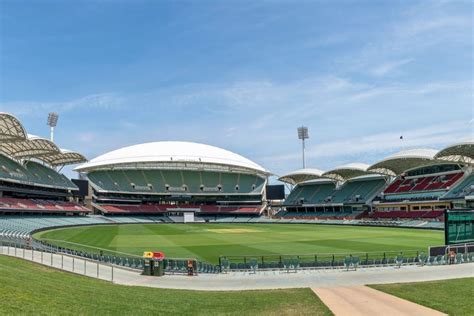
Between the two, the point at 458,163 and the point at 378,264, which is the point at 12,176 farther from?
the point at 458,163

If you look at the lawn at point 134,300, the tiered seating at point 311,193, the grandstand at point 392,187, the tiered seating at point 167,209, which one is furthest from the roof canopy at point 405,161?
the lawn at point 134,300

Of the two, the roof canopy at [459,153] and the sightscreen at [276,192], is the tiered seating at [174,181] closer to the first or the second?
the sightscreen at [276,192]

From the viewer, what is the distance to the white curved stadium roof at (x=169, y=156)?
385ft

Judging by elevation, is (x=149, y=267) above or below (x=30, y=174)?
below

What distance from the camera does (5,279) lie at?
14.4m

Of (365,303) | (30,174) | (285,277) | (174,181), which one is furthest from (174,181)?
(365,303)

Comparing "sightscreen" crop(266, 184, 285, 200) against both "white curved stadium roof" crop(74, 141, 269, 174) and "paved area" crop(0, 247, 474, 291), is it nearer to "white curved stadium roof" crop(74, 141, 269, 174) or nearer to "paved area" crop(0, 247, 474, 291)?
"white curved stadium roof" crop(74, 141, 269, 174)

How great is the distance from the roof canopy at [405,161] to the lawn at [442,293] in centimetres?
6548

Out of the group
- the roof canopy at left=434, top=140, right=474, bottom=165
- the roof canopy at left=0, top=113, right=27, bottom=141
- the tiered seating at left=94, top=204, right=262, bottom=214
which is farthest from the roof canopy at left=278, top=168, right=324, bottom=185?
the roof canopy at left=0, top=113, right=27, bottom=141

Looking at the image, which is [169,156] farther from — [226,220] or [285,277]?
[285,277]

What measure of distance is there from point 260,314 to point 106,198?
345 feet

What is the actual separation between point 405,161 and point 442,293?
2960 inches

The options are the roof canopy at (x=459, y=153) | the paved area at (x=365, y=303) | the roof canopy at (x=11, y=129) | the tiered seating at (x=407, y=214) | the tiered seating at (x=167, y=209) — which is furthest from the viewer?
the tiered seating at (x=167, y=209)

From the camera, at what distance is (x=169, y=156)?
395 feet
